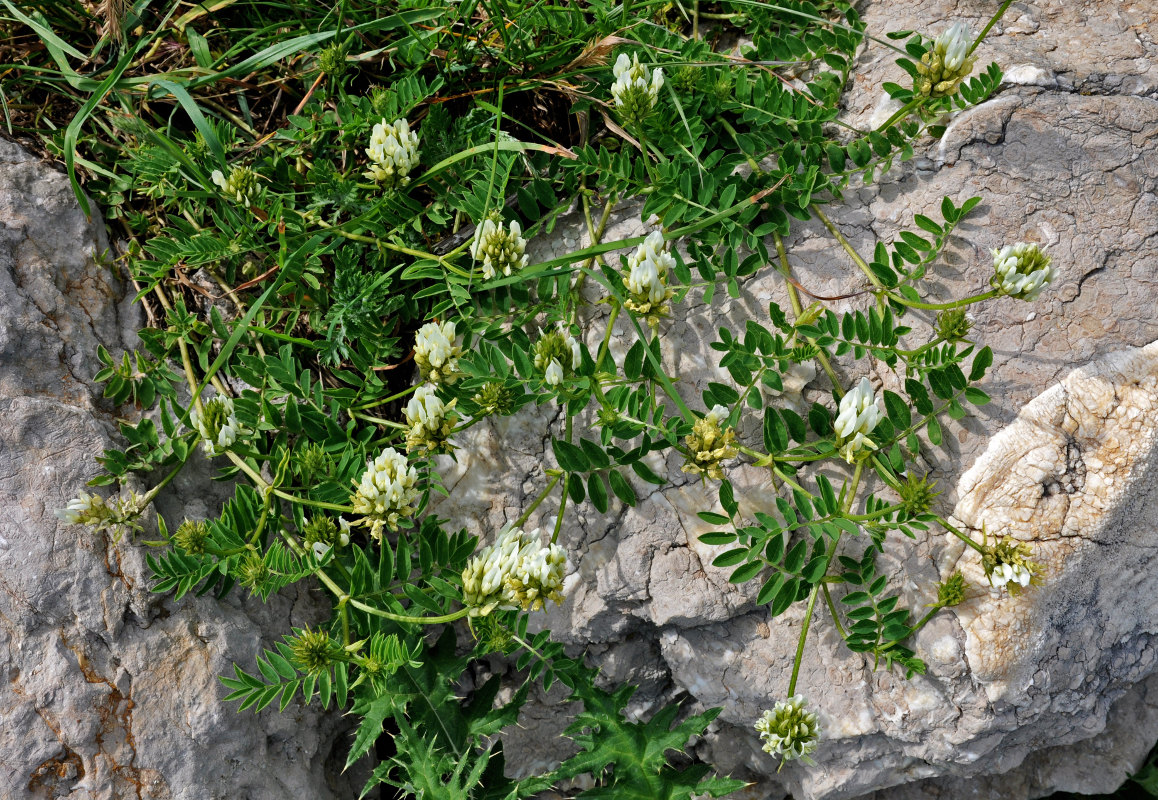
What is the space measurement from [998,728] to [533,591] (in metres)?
1.66

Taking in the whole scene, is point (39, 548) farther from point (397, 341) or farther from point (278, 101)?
point (278, 101)

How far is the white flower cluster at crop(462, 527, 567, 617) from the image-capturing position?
2549mm

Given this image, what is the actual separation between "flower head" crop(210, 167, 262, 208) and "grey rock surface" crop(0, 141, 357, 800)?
70cm

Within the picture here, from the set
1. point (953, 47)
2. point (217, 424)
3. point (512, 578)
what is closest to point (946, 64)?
point (953, 47)

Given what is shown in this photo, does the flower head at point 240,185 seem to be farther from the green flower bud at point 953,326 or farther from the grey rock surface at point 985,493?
the green flower bud at point 953,326

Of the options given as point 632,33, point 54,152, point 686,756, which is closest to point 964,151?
point 632,33

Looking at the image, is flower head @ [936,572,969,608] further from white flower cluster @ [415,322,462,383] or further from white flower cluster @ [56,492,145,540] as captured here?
white flower cluster @ [56,492,145,540]

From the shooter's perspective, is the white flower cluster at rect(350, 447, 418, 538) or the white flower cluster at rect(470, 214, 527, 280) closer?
the white flower cluster at rect(350, 447, 418, 538)

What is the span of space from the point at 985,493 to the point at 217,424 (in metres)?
2.58

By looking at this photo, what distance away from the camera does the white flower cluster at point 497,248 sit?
2814mm

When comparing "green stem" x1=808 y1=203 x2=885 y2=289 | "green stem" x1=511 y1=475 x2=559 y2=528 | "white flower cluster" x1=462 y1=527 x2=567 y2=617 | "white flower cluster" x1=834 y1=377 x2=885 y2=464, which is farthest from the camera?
"green stem" x1=808 y1=203 x2=885 y2=289

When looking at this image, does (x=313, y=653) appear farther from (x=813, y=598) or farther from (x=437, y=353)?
(x=813, y=598)

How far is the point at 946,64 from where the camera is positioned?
115 inches

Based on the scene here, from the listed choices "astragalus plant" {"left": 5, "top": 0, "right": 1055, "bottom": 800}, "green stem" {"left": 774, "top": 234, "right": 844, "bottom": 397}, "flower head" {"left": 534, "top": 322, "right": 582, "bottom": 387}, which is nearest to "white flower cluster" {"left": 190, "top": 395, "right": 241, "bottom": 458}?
"astragalus plant" {"left": 5, "top": 0, "right": 1055, "bottom": 800}
